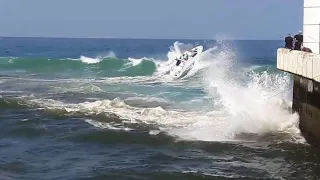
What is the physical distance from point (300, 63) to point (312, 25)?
1.24 metres

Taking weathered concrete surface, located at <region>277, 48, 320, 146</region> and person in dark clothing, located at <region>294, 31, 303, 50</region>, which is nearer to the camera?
weathered concrete surface, located at <region>277, 48, 320, 146</region>

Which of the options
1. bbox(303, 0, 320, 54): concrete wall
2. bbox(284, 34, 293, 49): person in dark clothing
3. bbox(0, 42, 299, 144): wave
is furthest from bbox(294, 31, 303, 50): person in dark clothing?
bbox(0, 42, 299, 144): wave

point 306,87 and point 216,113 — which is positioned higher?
point 306,87

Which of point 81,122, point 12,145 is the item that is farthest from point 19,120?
point 12,145

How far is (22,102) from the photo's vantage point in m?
21.4

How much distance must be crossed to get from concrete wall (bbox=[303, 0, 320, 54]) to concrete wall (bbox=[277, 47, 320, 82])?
57cm

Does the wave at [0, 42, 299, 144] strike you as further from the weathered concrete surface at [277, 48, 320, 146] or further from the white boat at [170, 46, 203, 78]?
the white boat at [170, 46, 203, 78]

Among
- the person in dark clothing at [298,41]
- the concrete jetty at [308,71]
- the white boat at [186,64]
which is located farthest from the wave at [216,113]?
the white boat at [186,64]

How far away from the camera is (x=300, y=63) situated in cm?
1237

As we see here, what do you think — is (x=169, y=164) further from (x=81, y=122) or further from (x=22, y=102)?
(x=22, y=102)

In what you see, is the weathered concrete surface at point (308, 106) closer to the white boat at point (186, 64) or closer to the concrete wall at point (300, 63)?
the concrete wall at point (300, 63)

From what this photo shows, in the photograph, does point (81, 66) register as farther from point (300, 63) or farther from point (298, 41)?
point (300, 63)

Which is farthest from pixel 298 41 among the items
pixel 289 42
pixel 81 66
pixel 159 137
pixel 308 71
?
pixel 81 66

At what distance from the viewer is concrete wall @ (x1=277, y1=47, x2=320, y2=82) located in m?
11.4
